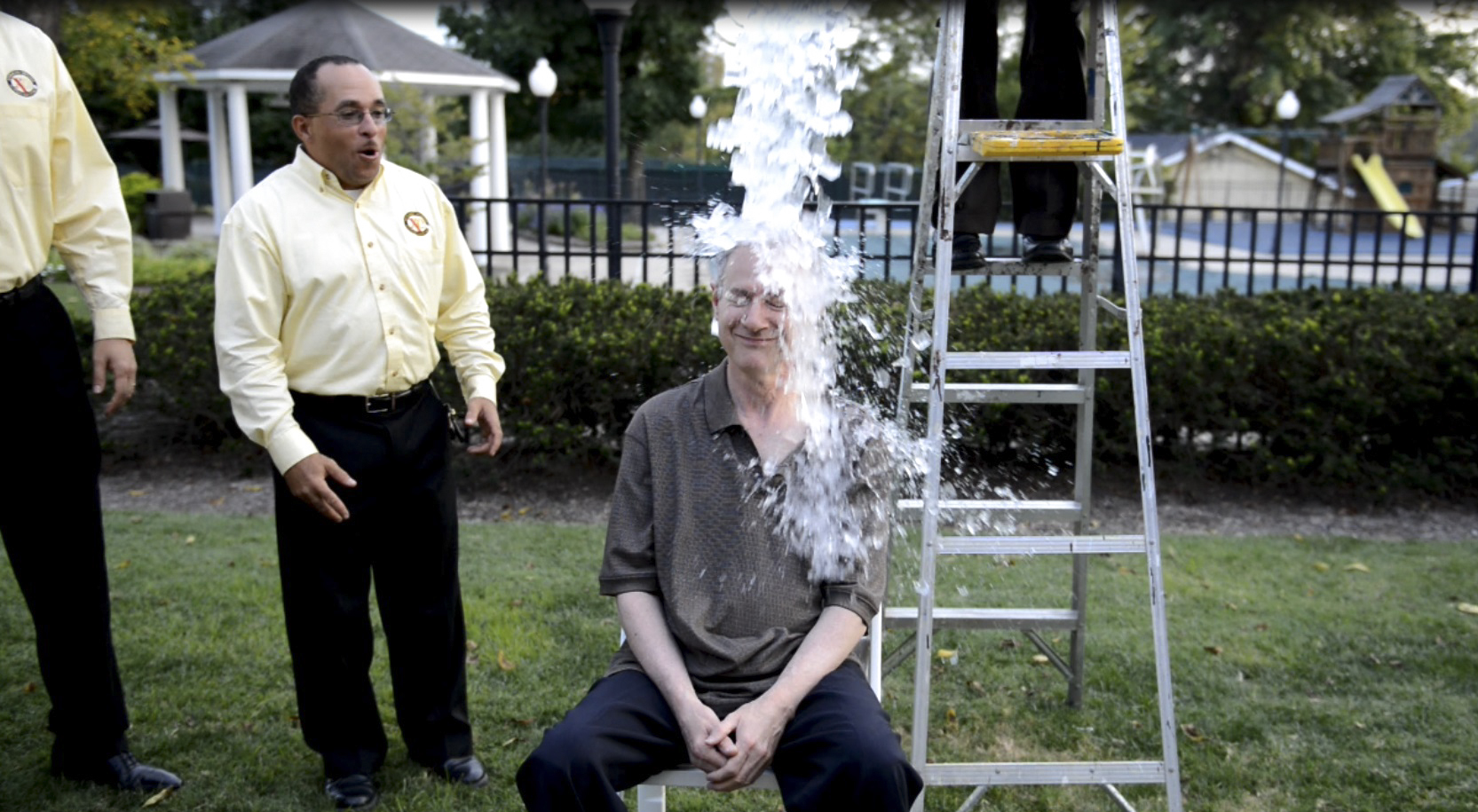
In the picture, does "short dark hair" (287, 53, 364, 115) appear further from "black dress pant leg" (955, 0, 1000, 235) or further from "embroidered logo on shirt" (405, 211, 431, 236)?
"black dress pant leg" (955, 0, 1000, 235)

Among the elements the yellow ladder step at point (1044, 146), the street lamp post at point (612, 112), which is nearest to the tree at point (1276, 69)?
the street lamp post at point (612, 112)

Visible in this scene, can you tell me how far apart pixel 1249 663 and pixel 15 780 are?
4156 mm

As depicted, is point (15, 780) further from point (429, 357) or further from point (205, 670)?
point (429, 357)

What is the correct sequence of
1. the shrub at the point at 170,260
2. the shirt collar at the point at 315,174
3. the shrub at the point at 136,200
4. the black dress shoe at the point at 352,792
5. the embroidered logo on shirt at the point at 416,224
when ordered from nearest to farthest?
the shirt collar at the point at 315,174 → the embroidered logo on shirt at the point at 416,224 → the black dress shoe at the point at 352,792 → the shrub at the point at 170,260 → the shrub at the point at 136,200

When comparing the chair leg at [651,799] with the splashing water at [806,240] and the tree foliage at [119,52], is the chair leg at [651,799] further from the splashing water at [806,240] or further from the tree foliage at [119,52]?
the tree foliage at [119,52]

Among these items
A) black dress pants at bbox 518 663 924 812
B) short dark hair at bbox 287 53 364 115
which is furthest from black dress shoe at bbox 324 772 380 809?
short dark hair at bbox 287 53 364 115

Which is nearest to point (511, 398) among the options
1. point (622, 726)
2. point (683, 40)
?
point (622, 726)

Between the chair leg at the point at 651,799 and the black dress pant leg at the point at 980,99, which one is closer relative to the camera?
the chair leg at the point at 651,799

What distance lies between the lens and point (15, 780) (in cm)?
379

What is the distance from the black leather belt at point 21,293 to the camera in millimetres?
3404

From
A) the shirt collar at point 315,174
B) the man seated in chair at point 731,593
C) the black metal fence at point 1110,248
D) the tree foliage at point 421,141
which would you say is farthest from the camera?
the tree foliage at point 421,141

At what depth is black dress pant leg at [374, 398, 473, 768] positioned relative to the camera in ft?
11.9

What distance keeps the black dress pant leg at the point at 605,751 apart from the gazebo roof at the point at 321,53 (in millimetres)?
19857

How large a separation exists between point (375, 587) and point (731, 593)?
1.24 metres
